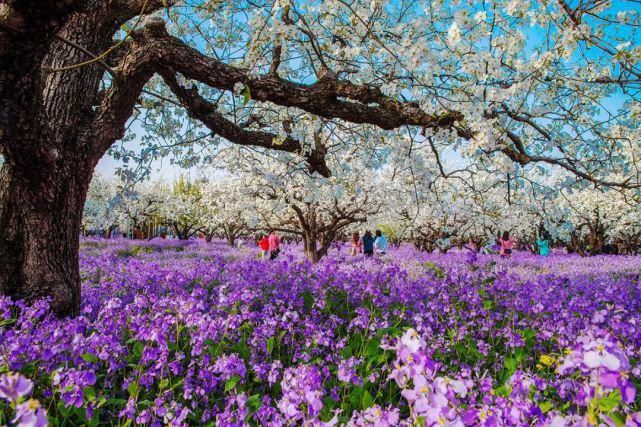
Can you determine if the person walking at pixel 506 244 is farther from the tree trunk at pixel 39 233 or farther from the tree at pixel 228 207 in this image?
the tree trunk at pixel 39 233

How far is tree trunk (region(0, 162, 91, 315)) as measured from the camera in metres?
5.13

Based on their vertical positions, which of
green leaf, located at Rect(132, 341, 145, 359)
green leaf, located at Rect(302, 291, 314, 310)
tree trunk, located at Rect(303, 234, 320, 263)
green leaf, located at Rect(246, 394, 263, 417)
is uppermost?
tree trunk, located at Rect(303, 234, 320, 263)

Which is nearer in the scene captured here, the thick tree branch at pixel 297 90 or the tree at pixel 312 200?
the thick tree branch at pixel 297 90

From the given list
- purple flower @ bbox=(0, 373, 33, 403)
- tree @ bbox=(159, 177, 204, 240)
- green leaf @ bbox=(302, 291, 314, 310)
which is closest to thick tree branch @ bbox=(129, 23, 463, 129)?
green leaf @ bbox=(302, 291, 314, 310)

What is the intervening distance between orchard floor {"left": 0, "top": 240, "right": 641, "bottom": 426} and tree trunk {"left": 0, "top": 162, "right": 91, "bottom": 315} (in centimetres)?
35

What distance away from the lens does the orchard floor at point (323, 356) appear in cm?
186

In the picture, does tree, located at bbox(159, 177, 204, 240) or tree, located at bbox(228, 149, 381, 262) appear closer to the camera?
tree, located at bbox(228, 149, 381, 262)

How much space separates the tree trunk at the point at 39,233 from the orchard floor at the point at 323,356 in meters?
0.35

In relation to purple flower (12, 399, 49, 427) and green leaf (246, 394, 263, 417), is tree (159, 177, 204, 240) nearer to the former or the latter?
green leaf (246, 394, 263, 417)

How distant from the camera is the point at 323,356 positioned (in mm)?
4781

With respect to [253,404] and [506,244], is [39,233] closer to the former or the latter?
[253,404]

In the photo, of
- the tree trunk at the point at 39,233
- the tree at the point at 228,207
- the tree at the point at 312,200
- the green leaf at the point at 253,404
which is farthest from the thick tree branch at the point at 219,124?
the tree at the point at 228,207

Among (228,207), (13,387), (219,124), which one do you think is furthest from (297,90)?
(228,207)

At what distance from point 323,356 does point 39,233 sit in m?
3.70
